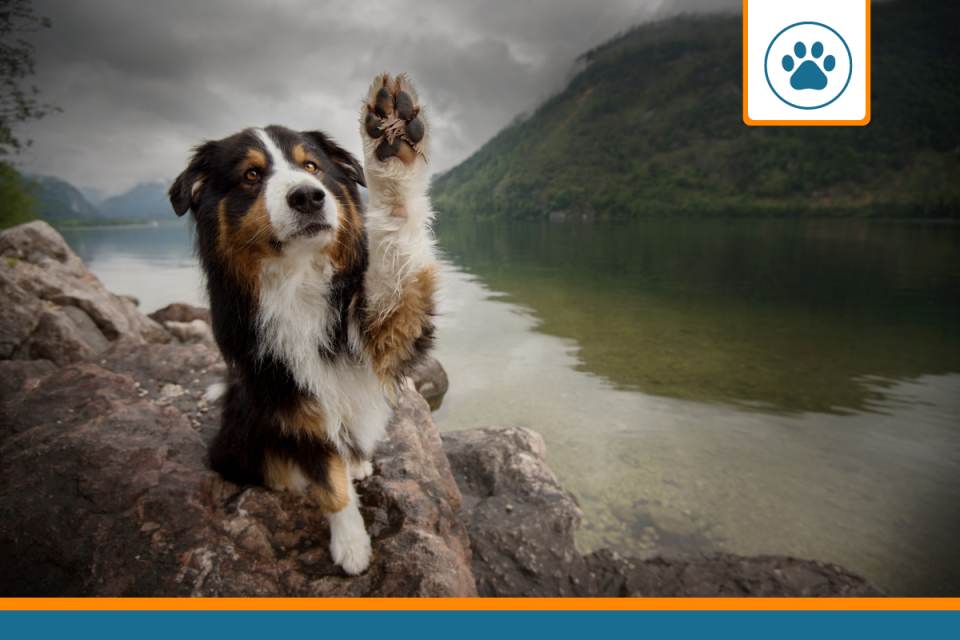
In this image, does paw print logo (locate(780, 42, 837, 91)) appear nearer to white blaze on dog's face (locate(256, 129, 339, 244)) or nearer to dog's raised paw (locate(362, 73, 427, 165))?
dog's raised paw (locate(362, 73, 427, 165))

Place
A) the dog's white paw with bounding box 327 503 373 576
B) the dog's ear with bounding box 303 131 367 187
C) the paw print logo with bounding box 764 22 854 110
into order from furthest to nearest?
the paw print logo with bounding box 764 22 854 110, the dog's ear with bounding box 303 131 367 187, the dog's white paw with bounding box 327 503 373 576

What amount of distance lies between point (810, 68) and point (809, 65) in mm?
22

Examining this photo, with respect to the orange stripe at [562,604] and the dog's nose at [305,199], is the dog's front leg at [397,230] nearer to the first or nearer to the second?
the dog's nose at [305,199]

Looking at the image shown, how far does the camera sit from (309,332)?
2387 millimetres

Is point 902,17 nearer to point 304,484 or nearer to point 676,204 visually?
point 676,204

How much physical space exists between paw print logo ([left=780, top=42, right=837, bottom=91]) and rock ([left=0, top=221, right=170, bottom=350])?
6166 mm

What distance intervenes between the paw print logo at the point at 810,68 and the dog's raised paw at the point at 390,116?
2.71m

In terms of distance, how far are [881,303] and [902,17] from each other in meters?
38.8

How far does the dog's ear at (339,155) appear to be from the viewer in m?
2.61

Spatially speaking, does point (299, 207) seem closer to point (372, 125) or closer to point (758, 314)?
point (372, 125)

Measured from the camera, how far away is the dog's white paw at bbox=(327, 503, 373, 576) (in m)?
2.49

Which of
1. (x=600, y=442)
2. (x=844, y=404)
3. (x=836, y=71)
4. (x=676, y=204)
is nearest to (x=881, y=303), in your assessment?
(x=844, y=404)

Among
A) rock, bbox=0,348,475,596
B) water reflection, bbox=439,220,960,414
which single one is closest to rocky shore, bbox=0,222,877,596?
rock, bbox=0,348,475,596

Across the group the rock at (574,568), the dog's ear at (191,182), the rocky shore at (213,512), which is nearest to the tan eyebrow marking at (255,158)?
the dog's ear at (191,182)
